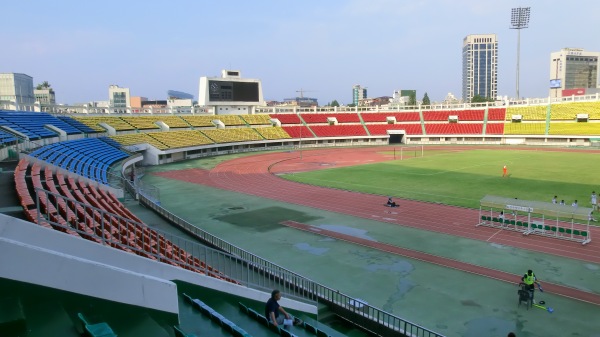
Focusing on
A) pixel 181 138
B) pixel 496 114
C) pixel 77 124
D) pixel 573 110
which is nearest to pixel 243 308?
pixel 77 124

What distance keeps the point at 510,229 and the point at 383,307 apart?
1185 cm

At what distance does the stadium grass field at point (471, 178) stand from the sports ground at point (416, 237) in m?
0.14

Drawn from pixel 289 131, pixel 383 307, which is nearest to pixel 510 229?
pixel 383 307

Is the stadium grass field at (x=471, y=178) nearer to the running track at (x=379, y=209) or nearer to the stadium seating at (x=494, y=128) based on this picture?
the running track at (x=379, y=209)

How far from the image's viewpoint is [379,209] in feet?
88.6

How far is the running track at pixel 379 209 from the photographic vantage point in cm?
1803

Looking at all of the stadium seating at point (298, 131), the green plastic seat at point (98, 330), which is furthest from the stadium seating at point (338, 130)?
the green plastic seat at point (98, 330)

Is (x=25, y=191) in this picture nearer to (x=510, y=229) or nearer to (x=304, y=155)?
(x=510, y=229)

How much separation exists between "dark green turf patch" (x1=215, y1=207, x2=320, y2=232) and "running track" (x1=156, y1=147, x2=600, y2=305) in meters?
2.41

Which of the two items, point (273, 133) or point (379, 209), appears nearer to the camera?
point (379, 209)

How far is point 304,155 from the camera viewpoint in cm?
6200

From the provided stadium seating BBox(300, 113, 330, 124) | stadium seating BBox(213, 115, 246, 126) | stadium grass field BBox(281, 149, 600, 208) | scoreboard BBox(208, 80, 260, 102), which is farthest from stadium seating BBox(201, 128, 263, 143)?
stadium grass field BBox(281, 149, 600, 208)

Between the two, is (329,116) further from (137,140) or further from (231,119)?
(137,140)

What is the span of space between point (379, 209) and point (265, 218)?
725 cm
